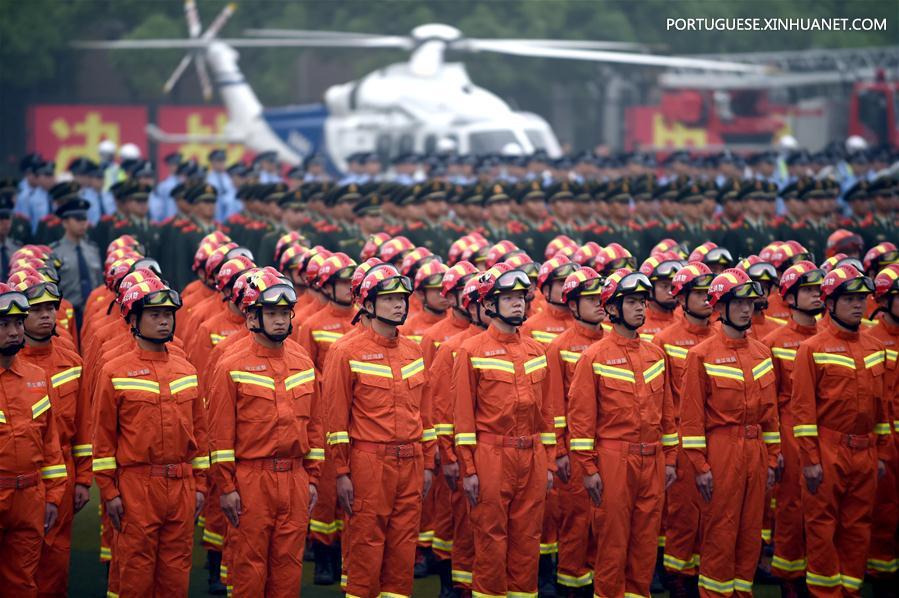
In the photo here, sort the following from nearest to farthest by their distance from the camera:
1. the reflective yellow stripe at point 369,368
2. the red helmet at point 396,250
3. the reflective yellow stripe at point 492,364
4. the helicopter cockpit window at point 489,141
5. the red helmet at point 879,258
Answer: the reflective yellow stripe at point 369,368 < the reflective yellow stripe at point 492,364 < the red helmet at point 879,258 < the red helmet at point 396,250 < the helicopter cockpit window at point 489,141

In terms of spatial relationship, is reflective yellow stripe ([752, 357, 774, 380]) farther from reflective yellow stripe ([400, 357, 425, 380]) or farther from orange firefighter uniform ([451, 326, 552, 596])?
reflective yellow stripe ([400, 357, 425, 380])

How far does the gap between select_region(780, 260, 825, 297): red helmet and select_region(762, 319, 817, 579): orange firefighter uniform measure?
0.30m

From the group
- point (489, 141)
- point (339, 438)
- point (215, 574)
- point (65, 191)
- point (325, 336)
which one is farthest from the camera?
point (489, 141)

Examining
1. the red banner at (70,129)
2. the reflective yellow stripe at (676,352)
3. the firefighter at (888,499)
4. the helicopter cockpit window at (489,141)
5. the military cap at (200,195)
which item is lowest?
the firefighter at (888,499)

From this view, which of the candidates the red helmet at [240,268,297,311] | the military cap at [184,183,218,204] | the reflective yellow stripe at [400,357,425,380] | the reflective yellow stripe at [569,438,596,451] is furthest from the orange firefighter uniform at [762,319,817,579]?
the military cap at [184,183,218,204]

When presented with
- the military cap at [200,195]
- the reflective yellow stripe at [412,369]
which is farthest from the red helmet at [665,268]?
the military cap at [200,195]

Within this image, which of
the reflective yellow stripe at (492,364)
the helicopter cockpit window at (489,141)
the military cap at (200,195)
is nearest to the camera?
the reflective yellow stripe at (492,364)

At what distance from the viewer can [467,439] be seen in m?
8.21

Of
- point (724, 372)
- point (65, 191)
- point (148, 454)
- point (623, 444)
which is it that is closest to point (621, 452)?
point (623, 444)

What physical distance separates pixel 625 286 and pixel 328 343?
2471 mm

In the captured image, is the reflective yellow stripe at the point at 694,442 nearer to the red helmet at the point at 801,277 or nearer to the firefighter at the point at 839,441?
the firefighter at the point at 839,441

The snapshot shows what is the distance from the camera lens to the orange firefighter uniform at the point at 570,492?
28.6ft

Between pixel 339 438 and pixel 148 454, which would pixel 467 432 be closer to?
pixel 339 438

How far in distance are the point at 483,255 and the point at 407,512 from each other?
3.50 m
